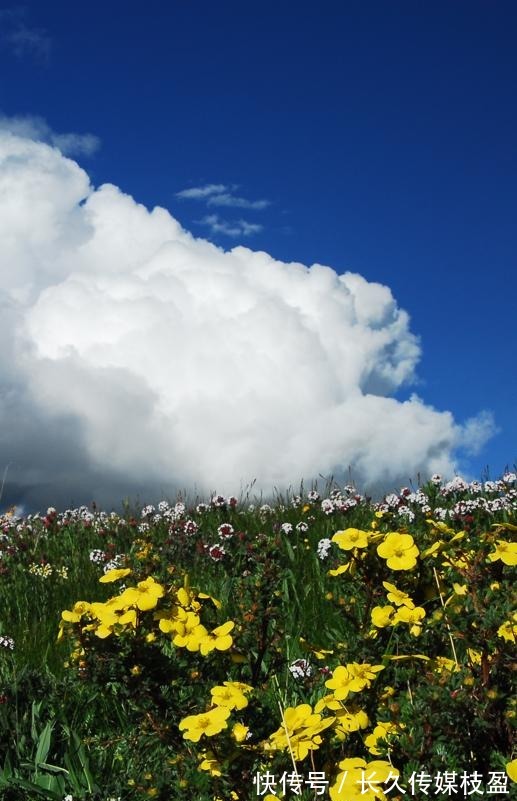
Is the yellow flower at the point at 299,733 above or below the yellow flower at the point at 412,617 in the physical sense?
below

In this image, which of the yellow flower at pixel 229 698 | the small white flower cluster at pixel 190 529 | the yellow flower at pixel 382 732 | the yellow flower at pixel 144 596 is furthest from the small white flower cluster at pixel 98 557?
the yellow flower at pixel 382 732

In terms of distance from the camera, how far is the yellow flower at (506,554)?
3525 millimetres

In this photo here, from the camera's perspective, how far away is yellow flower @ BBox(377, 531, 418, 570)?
3.62 metres

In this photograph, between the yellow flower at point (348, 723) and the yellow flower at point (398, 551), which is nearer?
the yellow flower at point (348, 723)

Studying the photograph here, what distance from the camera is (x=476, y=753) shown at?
2916 mm

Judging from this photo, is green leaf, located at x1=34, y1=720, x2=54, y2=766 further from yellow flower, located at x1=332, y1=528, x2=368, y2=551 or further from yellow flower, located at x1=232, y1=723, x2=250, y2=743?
yellow flower, located at x1=332, y1=528, x2=368, y2=551

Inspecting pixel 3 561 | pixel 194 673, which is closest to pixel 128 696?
pixel 194 673

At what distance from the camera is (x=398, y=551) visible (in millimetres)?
3689

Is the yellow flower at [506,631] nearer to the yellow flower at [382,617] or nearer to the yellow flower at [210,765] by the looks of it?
the yellow flower at [382,617]

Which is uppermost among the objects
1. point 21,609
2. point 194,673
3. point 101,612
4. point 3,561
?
point 3,561

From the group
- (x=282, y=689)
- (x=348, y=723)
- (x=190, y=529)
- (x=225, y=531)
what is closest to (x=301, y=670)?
(x=282, y=689)

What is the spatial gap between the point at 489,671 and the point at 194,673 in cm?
129

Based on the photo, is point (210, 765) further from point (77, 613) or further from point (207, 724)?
point (77, 613)

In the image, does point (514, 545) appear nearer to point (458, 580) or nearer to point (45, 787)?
point (458, 580)
